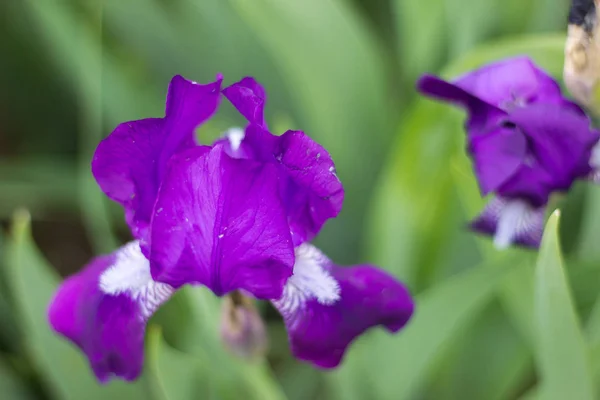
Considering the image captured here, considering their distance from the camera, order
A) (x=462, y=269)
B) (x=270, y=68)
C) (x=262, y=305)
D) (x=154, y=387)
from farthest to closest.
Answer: (x=270, y=68) < (x=262, y=305) < (x=462, y=269) < (x=154, y=387)

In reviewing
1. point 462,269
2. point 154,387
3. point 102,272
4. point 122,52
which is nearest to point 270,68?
point 122,52

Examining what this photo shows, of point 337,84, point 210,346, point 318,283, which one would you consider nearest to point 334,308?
point 318,283

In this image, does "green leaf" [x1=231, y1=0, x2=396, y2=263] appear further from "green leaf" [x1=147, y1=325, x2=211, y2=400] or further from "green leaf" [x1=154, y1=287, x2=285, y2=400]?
"green leaf" [x1=147, y1=325, x2=211, y2=400]

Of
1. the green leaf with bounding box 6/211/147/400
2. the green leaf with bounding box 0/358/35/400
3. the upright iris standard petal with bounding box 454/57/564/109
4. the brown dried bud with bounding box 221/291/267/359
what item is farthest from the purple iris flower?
the green leaf with bounding box 0/358/35/400

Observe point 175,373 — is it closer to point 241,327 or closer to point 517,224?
point 241,327

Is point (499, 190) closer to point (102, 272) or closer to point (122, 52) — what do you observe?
point (102, 272)
